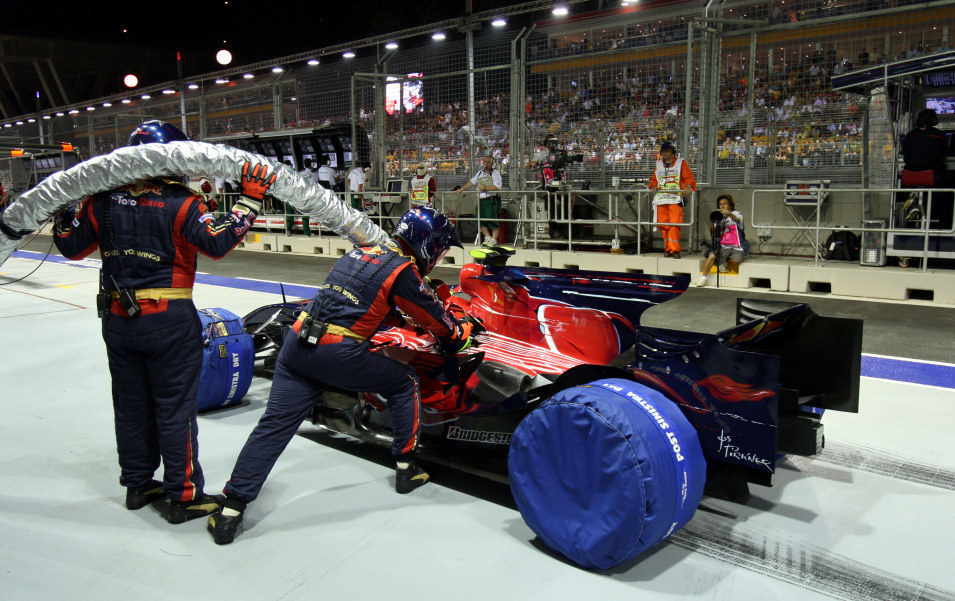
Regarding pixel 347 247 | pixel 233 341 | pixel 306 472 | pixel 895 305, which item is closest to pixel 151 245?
pixel 306 472

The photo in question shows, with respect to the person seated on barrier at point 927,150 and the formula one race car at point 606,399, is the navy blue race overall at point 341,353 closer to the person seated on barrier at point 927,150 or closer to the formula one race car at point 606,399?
the formula one race car at point 606,399

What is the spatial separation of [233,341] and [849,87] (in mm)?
9374

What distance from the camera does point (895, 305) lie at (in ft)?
31.4

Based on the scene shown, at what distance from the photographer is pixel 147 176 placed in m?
3.75

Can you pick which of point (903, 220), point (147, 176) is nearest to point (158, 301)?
point (147, 176)

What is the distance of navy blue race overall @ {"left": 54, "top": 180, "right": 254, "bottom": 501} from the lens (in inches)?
145

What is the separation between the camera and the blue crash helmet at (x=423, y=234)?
4.14 metres

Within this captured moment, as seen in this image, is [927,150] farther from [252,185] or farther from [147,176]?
[147,176]

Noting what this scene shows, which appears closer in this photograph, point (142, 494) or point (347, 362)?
point (347, 362)

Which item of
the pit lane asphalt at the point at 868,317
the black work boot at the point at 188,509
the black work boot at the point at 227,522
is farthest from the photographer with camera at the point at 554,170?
the black work boot at the point at 227,522

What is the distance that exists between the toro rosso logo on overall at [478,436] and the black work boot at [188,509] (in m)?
1.32

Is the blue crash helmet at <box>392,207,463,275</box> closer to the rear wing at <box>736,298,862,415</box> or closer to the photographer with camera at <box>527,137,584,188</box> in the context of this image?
the rear wing at <box>736,298,862,415</box>

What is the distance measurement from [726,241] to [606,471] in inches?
350

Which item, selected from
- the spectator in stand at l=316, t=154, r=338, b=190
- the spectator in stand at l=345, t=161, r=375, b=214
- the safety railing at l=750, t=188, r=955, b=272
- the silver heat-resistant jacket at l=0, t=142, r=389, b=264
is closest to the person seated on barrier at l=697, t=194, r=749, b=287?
the safety railing at l=750, t=188, r=955, b=272
